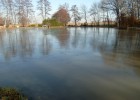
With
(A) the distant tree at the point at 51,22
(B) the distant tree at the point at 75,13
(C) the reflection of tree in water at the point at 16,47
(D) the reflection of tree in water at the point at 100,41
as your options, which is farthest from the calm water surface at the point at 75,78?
(B) the distant tree at the point at 75,13

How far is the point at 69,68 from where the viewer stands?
6441 mm

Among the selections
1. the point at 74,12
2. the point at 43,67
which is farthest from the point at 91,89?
the point at 74,12

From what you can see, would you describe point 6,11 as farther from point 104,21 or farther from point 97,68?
point 97,68

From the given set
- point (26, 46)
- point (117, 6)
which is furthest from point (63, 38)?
point (117, 6)

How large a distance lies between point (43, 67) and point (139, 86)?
122 inches

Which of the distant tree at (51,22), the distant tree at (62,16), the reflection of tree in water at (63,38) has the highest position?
the distant tree at (62,16)

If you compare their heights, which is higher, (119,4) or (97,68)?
(119,4)

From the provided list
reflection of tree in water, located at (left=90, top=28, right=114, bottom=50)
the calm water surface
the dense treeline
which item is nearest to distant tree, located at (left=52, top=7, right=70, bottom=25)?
the dense treeline

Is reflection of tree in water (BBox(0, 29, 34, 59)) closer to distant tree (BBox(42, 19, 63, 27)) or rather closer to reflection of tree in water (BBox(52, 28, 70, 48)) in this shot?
reflection of tree in water (BBox(52, 28, 70, 48))

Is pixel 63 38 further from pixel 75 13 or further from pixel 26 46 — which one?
pixel 75 13

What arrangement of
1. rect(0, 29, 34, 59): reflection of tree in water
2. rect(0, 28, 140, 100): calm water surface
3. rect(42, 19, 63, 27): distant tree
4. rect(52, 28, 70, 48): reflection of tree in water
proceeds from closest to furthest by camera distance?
rect(0, 28, 140, 100): calm water surface → rect(0, 29, 34, 59): reflection of tree in water → rect(52, 28, 70, 48): reflection of tree in water → rect(42, 19, 63, 27): distant tree

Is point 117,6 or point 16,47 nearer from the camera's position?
point 16,47

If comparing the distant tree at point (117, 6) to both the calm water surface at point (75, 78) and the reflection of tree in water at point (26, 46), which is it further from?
the calm water surface at point (75, 78)

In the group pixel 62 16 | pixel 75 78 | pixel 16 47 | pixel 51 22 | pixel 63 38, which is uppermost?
pixel 62 16
